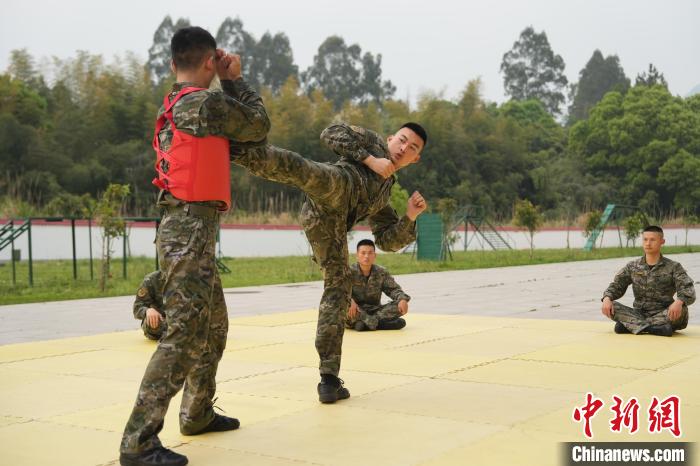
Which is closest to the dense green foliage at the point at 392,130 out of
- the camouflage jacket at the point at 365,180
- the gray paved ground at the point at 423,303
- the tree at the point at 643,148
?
the tree at the point at 643,148

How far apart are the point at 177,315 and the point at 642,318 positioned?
221 inches

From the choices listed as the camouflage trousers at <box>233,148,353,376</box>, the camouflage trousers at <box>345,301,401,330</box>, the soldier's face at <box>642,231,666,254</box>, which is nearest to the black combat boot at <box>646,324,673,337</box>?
the soldier's face at <box>642,231,666,254</box>

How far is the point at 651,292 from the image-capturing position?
8.10 m

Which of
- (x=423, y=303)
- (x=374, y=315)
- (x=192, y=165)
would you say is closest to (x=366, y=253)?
(x=374, y=315)

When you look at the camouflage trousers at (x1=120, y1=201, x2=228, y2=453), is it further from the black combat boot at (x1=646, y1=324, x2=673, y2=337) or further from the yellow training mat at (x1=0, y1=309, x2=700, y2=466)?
the black combat boot at (x1=646, y1=324, x2=673, y2=337)

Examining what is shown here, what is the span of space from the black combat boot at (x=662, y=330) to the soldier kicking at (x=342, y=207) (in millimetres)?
3597

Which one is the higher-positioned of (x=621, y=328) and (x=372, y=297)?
(x=372, y=297)

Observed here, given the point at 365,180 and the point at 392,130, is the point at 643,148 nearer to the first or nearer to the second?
the point at 392,130

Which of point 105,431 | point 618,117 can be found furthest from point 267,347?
point 618,117

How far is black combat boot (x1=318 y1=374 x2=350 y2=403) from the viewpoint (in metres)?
4.96

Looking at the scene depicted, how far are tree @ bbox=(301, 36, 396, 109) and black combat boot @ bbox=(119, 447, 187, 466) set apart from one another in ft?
233

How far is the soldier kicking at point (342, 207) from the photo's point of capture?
16.2ft

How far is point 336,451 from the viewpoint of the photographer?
3.91 meters

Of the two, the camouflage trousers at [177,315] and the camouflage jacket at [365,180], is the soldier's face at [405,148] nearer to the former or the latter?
the camouflage jacket at [365,180]
